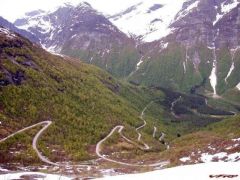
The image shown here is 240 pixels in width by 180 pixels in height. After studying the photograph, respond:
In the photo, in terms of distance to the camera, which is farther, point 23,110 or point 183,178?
point 23,110

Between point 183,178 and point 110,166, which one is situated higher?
point 183,178

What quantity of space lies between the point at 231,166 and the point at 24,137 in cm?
14377

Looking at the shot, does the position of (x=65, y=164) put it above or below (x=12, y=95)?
below

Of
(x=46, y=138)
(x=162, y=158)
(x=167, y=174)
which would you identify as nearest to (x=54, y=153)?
(x=46, y=138)

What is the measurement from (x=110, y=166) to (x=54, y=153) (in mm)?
27027

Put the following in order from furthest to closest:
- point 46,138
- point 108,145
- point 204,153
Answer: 1. point 108,145
2. point 46,138
3. point 204,153

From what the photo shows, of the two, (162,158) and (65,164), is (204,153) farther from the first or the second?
(65,164)

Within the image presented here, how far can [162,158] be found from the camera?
144500mm

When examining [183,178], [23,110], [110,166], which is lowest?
[110,166]

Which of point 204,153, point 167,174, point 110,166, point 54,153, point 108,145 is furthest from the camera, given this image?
point 108,145

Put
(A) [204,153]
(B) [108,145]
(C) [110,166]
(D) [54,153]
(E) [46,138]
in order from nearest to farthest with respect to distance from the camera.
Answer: (A) [204,153], (C) [110,166], (D) [54,153], (E) [46,138], (B) [108,145]

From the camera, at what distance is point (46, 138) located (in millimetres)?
174000

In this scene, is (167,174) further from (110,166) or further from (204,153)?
(110,166)

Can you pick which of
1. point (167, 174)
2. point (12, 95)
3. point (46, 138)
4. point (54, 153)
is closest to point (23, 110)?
point (12, 95)
